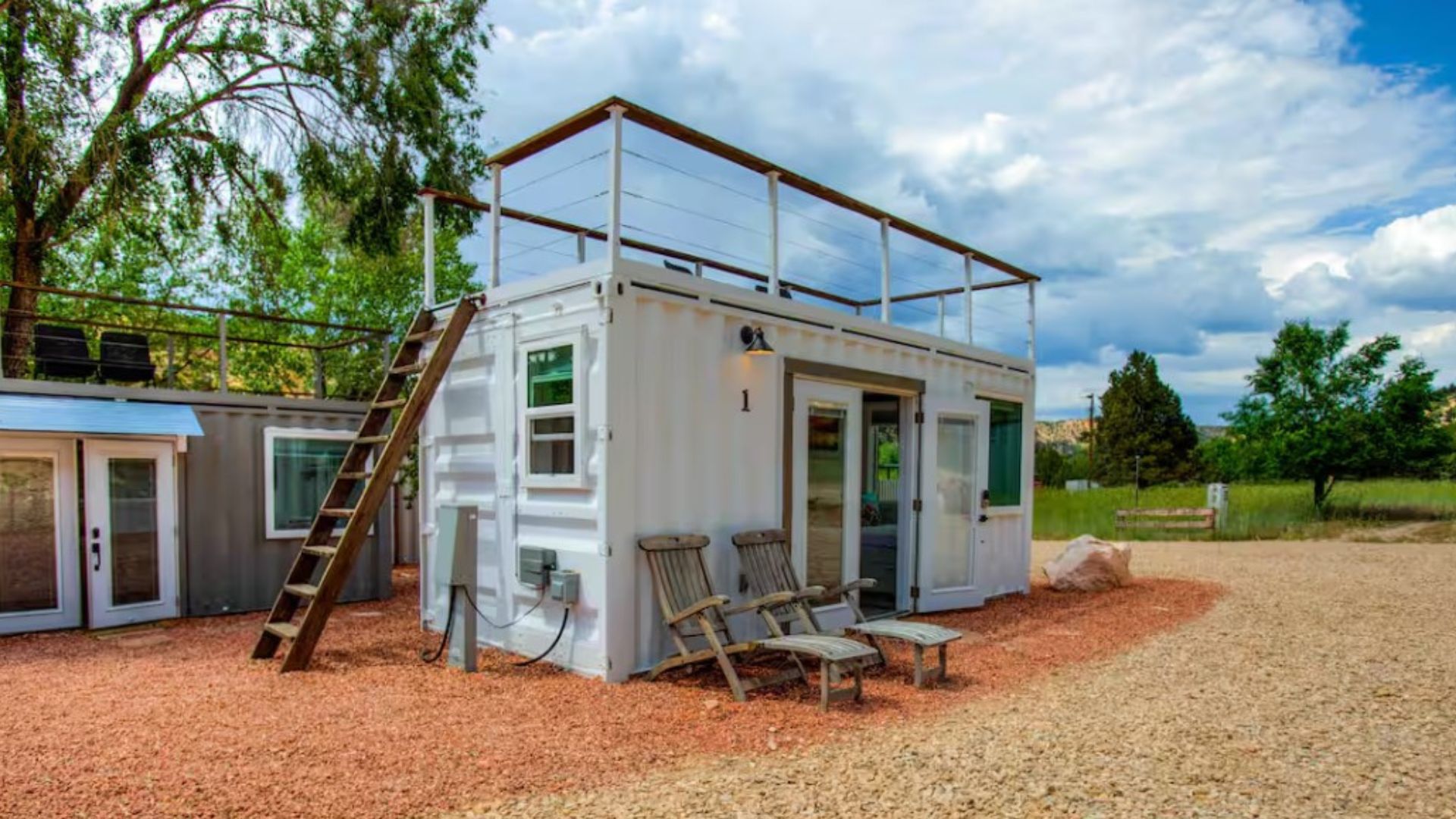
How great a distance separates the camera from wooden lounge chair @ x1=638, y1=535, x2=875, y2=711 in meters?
5.29

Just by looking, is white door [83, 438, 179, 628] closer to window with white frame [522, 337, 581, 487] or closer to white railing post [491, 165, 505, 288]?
white railing post [491, 165, 505, 288]

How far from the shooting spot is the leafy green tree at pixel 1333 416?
62.7 ft

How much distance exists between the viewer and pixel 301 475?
376 inches

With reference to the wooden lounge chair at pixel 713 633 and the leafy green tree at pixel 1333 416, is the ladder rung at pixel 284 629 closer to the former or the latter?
the wooden lounge chair at pixel 713 633

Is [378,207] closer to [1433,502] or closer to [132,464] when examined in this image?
[132,464]

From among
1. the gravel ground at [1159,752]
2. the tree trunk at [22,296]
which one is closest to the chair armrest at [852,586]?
the gravel ground at [1159,752]

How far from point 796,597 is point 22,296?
39.1 feet

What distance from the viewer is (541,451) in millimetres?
6262

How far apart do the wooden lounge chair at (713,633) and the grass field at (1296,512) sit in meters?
15.1

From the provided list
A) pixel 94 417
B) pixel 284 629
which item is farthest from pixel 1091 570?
pixel 94 417

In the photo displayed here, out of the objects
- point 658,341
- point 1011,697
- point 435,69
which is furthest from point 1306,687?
point 435,69

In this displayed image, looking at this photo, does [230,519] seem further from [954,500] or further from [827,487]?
[954,500]

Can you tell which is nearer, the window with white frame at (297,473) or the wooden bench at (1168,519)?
the window with white frame at (297,473)

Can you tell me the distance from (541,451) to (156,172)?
9.05 meters
